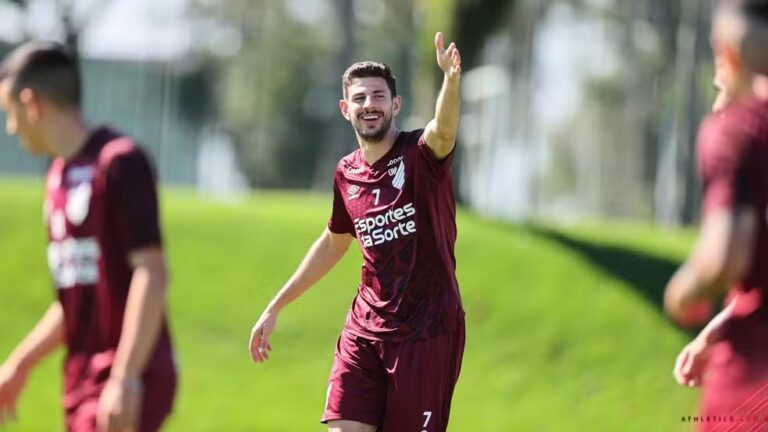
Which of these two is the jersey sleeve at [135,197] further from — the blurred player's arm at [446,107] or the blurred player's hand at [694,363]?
the blurred player's hand at [694,363]

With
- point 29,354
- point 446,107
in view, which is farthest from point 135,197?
point 446,107

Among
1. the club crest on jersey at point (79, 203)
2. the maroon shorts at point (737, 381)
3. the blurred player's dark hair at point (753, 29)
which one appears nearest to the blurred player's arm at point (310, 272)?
the club crest on jersey at point (79, 203)

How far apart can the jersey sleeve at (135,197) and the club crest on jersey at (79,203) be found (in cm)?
Result: 16

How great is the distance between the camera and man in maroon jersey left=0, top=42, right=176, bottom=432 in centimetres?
488

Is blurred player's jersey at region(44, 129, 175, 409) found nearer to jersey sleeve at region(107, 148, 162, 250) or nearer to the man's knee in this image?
jersey sleeve at region(107, 148, 162, 250)

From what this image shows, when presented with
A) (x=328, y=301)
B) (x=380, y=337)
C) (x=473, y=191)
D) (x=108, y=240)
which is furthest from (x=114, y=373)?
(x=473, y=191)

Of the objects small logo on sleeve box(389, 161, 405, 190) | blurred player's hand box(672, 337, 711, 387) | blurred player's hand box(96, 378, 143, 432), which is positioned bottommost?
blurred player's hand box(672, 337, 711, 387)

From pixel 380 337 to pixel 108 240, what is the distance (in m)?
1.90

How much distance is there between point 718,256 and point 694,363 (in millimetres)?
1377

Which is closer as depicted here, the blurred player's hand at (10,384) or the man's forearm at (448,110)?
the blurred player's hand at (10,384)

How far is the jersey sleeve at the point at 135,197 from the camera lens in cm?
485

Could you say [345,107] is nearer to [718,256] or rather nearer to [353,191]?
[353,191]

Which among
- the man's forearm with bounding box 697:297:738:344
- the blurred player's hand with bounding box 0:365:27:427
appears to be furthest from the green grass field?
the man's forearm with bounding box 697:297:738:344

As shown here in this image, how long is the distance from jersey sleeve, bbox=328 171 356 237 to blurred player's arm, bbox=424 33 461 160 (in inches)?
26.7
